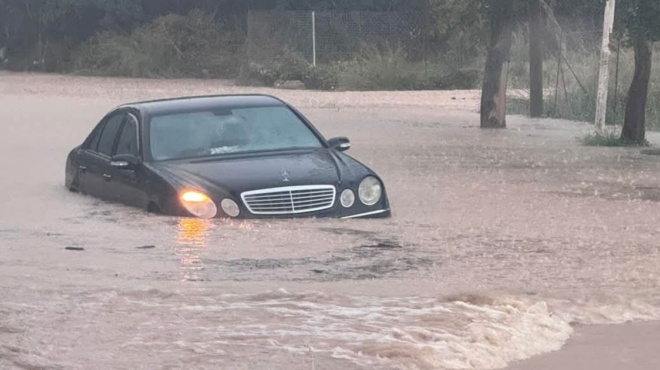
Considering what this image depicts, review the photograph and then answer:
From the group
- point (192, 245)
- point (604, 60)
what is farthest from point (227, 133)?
point (604, 60)

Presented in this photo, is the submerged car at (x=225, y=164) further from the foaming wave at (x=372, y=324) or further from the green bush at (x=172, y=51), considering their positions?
the green bush at (x=172, y=51)

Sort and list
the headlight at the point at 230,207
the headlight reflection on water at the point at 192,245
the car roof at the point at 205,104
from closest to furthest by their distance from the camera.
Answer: the headlight reflection on water at the point at 192,245, the headlight at the point at 230,207, the car roof at the point at 205,104

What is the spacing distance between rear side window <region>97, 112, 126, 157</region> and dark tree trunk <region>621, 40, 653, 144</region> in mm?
9150

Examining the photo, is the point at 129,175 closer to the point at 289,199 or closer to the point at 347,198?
the point at 289,199

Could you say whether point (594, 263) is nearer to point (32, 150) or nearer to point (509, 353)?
point (509, 353)

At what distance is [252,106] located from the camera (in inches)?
484

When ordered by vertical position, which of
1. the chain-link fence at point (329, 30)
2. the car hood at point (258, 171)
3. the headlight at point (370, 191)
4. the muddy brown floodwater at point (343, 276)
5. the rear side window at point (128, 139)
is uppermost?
the chain-link fence at point (329, 30)

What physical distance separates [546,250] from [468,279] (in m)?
1.51

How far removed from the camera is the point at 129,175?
38.4ft

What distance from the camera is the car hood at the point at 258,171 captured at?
35.6ft

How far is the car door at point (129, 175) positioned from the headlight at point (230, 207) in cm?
98

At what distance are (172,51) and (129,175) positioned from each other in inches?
1437

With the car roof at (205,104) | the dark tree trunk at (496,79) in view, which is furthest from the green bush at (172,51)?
the car roof at (205,104)

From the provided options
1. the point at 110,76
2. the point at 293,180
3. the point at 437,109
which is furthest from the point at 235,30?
the point at 293,180
